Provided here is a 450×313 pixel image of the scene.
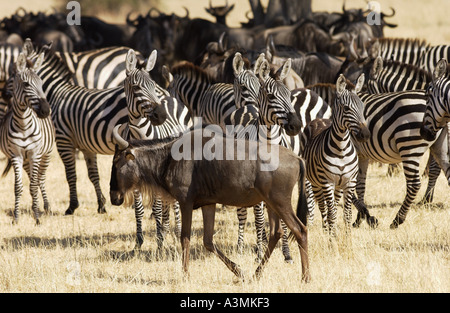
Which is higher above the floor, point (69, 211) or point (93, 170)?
point (93, 170)

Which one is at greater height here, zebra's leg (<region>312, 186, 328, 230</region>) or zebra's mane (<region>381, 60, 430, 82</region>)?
zebra's mane (<region>381, 60, 430, 82</region>)

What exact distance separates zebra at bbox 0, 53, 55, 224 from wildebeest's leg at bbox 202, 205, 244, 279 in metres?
2.96

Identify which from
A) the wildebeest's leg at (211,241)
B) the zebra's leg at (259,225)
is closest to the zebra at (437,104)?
the zebra's leg at (259,225)

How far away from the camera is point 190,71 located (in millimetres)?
10727

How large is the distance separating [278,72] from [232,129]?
76 cm

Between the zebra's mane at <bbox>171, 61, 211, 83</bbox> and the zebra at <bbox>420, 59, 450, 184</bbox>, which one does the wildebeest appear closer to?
the zebra at <bbox>420, 59, 450, 184</bbox>

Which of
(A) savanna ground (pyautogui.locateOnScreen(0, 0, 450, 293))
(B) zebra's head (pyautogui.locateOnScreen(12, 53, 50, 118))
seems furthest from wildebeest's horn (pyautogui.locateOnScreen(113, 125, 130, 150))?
(B) zebra's head (pyautogui.locateOnScreen(12, 53, 50, 118))

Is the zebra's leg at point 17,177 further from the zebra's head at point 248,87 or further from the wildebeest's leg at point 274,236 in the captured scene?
the wildebeest's leg at point 274,236

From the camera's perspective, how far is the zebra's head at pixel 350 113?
6.96 metres

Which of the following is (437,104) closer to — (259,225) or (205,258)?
(259,225)

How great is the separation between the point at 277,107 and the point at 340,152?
2.50 ft

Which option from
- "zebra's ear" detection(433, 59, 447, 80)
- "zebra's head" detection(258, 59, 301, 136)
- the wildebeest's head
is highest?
"zebra's ear" detection(433, 59, 447, 80)

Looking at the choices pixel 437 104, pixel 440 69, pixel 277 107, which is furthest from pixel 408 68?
pixel 277 107

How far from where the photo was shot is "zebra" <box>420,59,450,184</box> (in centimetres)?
740
